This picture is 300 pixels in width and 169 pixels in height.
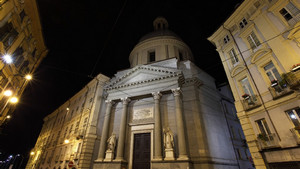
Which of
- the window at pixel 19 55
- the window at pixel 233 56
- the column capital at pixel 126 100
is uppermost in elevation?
the window at pixel 19 55

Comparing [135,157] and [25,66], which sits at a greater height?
[25,66]

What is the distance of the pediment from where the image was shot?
17281 millimetres

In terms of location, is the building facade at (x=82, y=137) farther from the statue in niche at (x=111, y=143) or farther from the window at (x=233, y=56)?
the window at (x=233, y=56)

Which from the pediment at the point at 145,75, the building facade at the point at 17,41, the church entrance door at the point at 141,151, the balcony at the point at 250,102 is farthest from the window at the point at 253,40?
the building facade at the point at 17,41

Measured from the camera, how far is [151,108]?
17469 mm

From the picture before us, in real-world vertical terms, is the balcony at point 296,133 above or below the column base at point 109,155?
above

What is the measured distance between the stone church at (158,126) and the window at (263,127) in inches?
221

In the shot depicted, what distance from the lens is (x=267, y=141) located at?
9031 mm

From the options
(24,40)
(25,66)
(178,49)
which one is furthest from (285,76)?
(25,66)

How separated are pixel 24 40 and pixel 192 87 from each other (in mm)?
19312

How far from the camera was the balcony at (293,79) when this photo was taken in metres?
7.89

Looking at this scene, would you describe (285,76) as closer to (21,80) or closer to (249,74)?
(249,74)

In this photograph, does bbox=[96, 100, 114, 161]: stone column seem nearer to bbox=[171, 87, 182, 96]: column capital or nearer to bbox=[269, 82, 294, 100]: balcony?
bbox=[171, 87, 182, 96]: column capital

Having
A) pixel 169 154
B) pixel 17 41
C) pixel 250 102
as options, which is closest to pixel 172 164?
pixel 169 154
